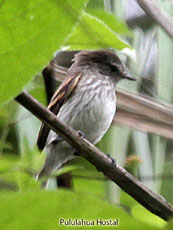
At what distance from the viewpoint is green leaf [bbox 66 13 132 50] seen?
18 cm

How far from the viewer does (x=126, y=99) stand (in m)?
0.32

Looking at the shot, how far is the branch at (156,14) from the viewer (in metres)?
0.21

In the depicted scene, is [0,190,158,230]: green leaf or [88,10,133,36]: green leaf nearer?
[0,190,158,230]: green leaf

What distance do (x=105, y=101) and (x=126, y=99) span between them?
50 cm

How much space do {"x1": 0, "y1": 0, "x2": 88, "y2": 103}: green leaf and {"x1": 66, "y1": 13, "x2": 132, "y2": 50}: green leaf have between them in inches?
2.6

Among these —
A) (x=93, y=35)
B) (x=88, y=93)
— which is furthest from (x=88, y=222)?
(x=88, y=93)

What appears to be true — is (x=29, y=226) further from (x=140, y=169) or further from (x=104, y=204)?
(x=140, y=169)

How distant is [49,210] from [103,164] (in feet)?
0.48

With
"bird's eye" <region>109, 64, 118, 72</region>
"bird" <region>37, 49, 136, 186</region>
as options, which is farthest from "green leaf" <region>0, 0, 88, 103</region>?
"bird's eye" <region>109, 64, 118, 72</region>

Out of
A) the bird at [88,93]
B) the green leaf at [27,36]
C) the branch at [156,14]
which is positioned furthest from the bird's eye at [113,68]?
the green leaf at [27,36]

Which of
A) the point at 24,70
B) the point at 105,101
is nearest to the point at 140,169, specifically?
the point at 24,70

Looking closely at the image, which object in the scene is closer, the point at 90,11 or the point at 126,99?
the point at 90,11

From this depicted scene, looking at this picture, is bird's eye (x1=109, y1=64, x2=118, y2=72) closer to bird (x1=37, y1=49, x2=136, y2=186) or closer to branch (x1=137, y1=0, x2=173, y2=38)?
bird (x1=37, y1=49, x2=136, y2=186)

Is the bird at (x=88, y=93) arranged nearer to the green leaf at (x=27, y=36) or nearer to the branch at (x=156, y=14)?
the branch at (x=156, y=14)
